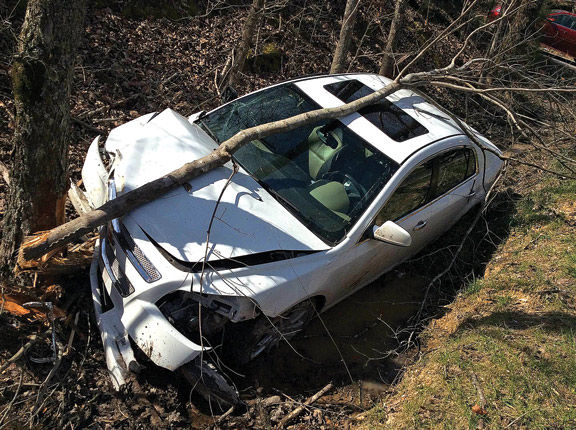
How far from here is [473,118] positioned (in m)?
10.3

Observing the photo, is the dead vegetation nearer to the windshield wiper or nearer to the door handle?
the door handle

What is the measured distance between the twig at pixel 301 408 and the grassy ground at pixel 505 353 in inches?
16.9

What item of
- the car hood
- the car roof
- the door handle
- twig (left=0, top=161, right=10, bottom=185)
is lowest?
twig (left=0, top=161, right=10, bottom=185)

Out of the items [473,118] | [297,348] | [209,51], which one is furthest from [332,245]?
[473,118]

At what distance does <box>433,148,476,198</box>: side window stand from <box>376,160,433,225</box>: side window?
0.72ft

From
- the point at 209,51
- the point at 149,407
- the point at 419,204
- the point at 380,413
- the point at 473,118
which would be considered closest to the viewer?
the point at 149,407

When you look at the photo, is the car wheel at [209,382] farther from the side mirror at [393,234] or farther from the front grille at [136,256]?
the side mirror at [393,234]

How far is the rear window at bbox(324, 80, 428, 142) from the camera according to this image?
4777 mm

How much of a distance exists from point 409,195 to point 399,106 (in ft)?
3.72

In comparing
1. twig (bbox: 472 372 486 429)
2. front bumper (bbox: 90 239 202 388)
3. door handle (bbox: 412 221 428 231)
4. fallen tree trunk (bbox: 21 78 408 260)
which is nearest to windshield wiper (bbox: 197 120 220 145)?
fallen tree trunk (bbox: 21 78 408 260)

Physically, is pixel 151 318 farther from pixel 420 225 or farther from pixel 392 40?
pixel 392 40

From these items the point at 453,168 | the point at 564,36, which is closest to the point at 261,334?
the point at 453,168

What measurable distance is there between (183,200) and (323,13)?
7.92 metres

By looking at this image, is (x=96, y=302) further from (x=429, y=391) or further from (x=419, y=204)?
(x=419, y=204)
